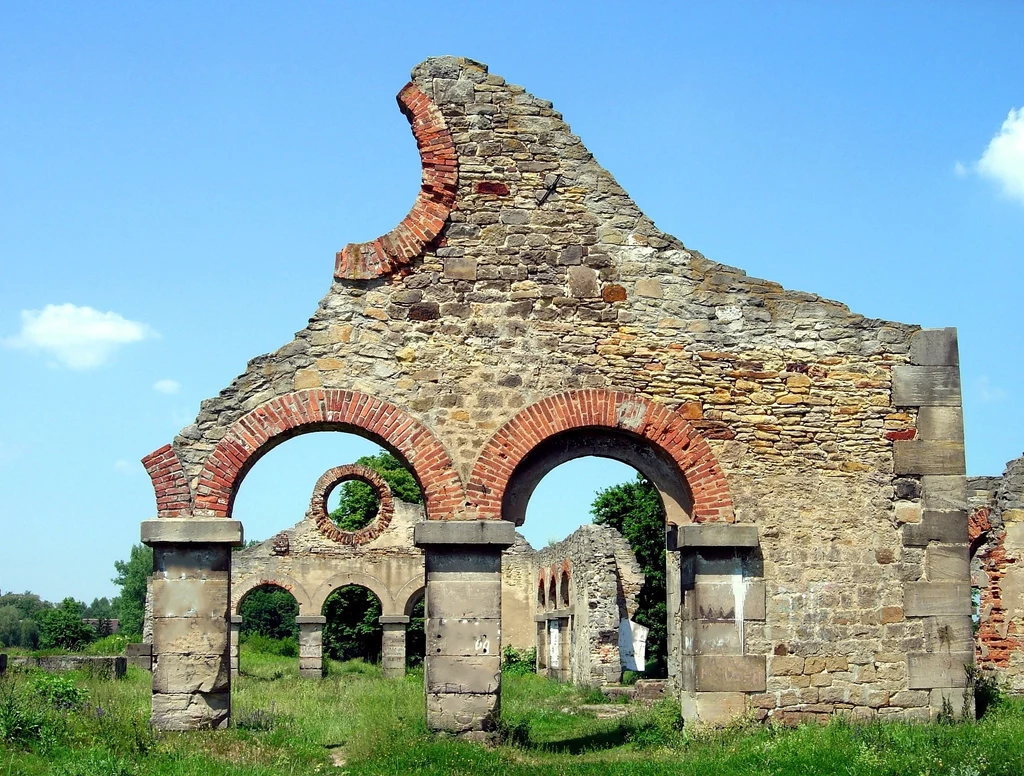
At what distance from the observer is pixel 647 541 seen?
3189cm

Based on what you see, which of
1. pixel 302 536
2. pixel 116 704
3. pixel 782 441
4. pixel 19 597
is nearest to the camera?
pixel 782 441

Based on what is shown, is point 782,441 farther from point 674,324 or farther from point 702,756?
point 702,756

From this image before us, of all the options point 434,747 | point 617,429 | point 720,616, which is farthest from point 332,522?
point 434,747

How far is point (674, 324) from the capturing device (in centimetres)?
1180

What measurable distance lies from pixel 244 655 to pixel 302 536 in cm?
780

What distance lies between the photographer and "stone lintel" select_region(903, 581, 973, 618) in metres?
11.5

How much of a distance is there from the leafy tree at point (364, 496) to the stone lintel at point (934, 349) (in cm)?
2946

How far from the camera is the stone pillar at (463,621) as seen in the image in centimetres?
1080

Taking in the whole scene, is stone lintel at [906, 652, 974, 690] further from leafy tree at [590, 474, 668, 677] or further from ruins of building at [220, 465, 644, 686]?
leafy tree at [590, 474, 668, 677]

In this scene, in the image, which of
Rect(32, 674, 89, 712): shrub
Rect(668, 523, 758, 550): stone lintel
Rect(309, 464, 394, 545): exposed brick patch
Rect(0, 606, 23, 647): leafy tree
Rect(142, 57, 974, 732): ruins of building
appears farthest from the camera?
Rect(0, 606, 23, 647): leafy tree

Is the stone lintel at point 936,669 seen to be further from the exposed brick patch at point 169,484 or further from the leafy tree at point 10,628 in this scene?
the leafy tree at point 10,628

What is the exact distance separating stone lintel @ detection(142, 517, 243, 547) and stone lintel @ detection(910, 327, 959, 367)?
7.16m

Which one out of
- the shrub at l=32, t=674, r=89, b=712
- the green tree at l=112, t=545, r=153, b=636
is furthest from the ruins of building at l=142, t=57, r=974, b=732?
the green tree at l=112, t=545, r=153, b=636

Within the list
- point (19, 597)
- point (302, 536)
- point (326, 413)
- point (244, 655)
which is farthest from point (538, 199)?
point (19, 597)
